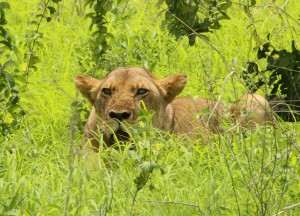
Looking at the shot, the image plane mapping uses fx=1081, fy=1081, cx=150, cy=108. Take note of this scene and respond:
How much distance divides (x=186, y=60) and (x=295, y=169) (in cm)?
312

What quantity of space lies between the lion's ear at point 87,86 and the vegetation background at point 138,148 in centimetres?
12

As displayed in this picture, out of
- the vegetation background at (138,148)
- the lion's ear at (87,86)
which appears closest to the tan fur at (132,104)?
the lion's ear at (87,86)

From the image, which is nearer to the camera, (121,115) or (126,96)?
(121,115)

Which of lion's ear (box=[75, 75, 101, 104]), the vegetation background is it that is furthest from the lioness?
the vegetation background

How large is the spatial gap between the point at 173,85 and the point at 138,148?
2.99 feet

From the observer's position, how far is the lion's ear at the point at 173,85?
6789mm

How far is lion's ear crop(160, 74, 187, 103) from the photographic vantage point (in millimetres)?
6789

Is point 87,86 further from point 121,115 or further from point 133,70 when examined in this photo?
point 121,115

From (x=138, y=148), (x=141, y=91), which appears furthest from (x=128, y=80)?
(x=138, y=148)

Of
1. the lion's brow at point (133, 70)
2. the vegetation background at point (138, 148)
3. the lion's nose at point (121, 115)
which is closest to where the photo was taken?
the vegetation background at point (138, 148)

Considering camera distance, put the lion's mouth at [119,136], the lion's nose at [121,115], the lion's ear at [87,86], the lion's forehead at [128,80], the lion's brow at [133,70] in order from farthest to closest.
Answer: the lion's ear at [87,86] → the lion's brow at [133,70] → the lion's forehead at [128,80] → the lion's mouth at [119,136] → the lion's nose at [121,115]

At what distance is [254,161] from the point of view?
18.6ft

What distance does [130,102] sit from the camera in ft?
20.7

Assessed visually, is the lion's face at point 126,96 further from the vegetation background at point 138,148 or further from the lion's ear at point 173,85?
the vegetation background at point 138,148
